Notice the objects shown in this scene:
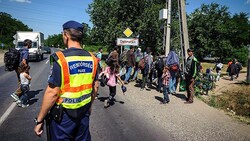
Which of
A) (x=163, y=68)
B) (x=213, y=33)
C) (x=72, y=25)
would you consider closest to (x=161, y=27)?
(x=163, y=68)

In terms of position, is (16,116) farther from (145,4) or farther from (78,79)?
(145,4)

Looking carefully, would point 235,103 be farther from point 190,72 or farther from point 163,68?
point 163,68

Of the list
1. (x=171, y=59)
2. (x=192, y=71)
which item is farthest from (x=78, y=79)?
(x=171, y=59)

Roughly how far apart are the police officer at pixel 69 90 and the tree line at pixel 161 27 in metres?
10.1

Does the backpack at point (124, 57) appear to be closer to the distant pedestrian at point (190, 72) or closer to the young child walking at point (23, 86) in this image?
the distant pedestrian at point (190, 72)

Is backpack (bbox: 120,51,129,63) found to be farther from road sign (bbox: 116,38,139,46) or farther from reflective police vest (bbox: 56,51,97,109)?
reflective police vest (bbox: 56,51,97,109)

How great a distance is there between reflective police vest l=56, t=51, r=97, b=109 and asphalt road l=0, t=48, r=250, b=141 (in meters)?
2.32

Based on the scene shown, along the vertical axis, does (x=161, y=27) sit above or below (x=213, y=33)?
below

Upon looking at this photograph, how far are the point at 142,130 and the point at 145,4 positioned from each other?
72.2 ft

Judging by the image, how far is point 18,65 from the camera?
6730mm

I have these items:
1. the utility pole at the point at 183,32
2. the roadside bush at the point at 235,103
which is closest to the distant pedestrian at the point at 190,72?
→ the roadside bush at the point at 235,103

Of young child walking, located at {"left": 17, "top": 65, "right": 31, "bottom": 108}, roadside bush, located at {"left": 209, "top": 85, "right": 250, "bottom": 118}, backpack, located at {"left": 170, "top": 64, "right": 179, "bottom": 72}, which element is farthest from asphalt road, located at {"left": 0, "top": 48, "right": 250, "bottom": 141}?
backpack, located at {"left": 170, "top": 64, "right": 179, "bottom": 72}

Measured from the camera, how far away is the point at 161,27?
11578 mm

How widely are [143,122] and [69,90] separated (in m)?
3.63
